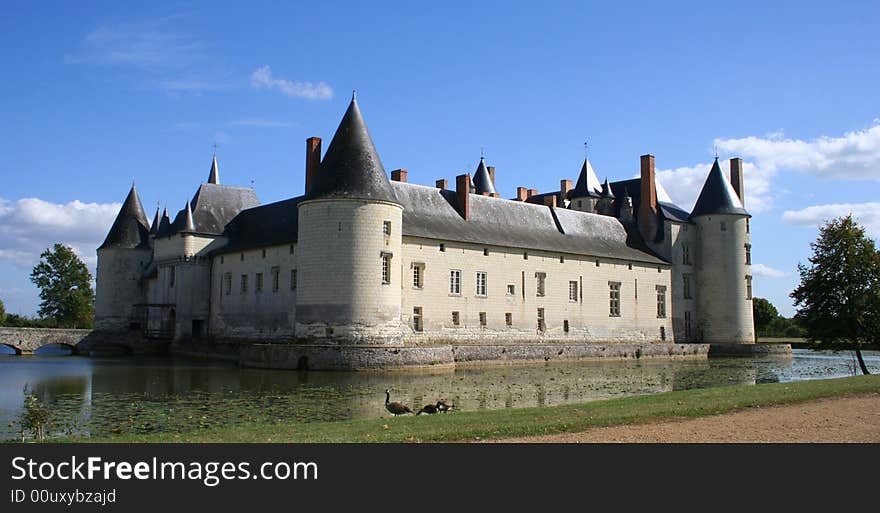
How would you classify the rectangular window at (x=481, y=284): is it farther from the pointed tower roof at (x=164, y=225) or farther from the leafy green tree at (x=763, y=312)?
the leafy green tree at (x=763, y=312)

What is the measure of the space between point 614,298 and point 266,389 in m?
22.4

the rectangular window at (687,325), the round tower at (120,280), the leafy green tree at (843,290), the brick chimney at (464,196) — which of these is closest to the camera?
the leafy green tree at (843,290)

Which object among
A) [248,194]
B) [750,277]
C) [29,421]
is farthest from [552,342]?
[29,421]

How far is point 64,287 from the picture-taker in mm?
45188

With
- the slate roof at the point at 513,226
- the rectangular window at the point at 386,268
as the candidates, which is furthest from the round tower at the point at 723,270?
the rectangular window at the point at 386,268

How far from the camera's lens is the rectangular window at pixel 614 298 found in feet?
115

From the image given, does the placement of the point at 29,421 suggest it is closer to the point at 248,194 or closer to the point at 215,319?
the point at 215,319

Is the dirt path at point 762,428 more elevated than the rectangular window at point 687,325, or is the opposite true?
the rectangular window at point 687,325

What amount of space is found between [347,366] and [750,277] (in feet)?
79.7

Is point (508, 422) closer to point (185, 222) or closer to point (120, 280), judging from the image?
point (185, 222)

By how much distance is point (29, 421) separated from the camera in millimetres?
9234

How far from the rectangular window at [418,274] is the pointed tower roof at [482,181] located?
18.9 metres

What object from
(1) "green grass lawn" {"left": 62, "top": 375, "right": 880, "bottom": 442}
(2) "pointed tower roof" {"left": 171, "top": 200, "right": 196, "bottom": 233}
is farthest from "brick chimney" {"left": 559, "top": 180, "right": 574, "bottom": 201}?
(1) "green grass lawn" {"left": 62, "top": 375, "right": 880, "bottom": 442}

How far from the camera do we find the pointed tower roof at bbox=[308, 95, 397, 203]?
24.2 metres
